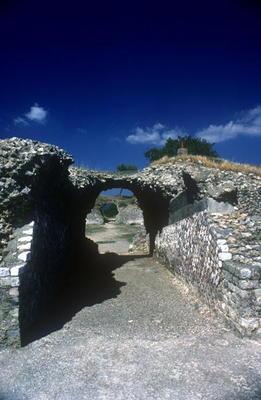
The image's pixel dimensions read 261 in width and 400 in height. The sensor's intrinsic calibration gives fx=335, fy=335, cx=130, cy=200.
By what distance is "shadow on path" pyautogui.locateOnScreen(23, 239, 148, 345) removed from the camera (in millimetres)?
8435

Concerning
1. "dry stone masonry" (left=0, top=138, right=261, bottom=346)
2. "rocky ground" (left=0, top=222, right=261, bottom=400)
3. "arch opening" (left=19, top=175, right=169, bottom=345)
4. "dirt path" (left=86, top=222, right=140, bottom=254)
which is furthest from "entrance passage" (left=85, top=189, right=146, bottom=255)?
"rocky ground" (left=0, top=222, right=261, bottom=400)

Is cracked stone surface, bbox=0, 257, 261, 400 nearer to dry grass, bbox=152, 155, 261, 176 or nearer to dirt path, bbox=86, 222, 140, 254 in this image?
dry grass, bbox=152, 155, 261, 176

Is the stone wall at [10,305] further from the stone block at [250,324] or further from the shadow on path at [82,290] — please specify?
the stone block at [250,324]

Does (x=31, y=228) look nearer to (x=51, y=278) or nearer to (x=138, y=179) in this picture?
(x=51, y=278)

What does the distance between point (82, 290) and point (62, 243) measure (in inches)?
79.3

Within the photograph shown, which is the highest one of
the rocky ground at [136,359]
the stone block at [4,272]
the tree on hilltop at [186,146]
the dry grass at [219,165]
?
the tree on hilltop at [186,146]

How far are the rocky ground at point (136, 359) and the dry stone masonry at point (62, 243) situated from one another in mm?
662

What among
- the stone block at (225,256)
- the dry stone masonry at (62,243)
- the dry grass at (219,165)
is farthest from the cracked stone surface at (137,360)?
the dry grass at (219,165)

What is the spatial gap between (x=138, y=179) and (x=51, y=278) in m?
9.64

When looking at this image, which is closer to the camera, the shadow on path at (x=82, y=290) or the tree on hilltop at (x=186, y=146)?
the shadow on path at (x=82, y=290)

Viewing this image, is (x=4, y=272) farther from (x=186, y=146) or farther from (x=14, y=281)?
(x=186, y=146)

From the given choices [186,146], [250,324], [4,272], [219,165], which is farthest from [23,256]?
[186,146]

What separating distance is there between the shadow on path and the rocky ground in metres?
0.30

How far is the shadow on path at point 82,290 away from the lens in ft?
27.7
